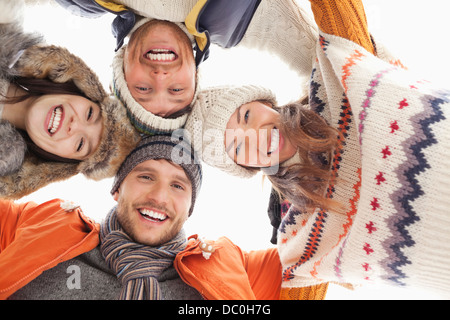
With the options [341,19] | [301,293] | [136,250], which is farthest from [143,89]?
[301,293]

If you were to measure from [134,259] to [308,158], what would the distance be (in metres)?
0.61

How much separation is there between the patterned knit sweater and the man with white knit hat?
0.24 m

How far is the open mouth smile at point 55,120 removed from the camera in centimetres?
107

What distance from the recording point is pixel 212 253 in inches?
49.3

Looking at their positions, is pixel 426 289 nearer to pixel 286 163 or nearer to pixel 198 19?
pixel 286 163

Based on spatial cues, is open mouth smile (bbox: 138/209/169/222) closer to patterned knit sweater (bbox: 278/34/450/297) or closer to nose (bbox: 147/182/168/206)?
nose (bbox: 147/182/168/206)

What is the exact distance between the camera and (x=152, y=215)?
1.18 m

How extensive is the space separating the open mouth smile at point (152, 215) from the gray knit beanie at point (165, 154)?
5.6 inches

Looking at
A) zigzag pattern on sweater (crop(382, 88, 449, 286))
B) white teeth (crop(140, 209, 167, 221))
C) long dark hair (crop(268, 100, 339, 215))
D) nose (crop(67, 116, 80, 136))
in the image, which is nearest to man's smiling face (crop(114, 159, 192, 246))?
white teeth (crop(140, 209, 167, 221))

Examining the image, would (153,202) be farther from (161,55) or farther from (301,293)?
(301,293)

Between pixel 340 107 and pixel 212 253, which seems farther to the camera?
pixel 212 253
